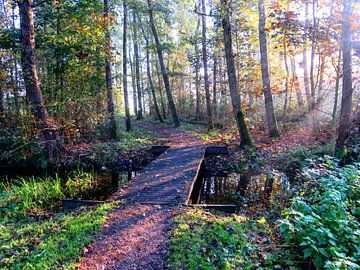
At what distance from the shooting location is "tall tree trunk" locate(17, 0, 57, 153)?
6931mm

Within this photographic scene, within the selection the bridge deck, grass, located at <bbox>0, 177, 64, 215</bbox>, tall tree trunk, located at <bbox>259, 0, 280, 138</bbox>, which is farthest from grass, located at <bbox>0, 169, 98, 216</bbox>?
tall tree trunk, located at <bbox>259, 0, 280, 138</bbox>

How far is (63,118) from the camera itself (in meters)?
8.32

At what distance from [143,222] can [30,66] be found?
6316 millimetres

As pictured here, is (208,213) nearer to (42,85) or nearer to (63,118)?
(63,118)

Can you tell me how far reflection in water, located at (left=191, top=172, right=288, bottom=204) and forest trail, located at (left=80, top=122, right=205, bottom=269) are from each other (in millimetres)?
587

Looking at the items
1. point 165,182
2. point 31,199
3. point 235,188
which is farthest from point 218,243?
point 31,199

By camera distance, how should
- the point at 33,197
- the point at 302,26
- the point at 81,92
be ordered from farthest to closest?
the point at 81,92 < the point at 302,26 < the point at 33,197

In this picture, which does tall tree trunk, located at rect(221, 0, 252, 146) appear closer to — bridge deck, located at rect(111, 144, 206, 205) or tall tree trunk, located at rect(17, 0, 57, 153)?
bridge deck, located at rect(111, 144, 206, 205)

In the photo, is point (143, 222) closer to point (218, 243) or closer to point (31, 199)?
point (218, 243)

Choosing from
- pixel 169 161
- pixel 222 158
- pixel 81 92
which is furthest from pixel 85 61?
pixel 222 158

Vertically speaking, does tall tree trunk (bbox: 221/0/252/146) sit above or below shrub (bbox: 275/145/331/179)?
above

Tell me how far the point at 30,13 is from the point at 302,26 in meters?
8.09

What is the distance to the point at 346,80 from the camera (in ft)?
20.3

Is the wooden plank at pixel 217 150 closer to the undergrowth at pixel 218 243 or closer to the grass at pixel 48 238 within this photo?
the undergrowth at pixel 218 243
